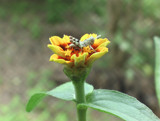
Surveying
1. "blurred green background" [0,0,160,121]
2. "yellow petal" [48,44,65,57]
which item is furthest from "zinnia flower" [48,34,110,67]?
"blurred green background" [0,0,160,121]

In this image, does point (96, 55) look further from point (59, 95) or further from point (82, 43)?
point (59, 95)

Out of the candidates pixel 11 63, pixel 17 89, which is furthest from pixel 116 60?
pixel 11 63

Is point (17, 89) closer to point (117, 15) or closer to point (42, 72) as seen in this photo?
point (42, 72)

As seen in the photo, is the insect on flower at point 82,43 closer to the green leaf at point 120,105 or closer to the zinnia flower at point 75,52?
the zinnia flower at point 75,52

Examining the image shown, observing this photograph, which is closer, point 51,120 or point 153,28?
point 51,120

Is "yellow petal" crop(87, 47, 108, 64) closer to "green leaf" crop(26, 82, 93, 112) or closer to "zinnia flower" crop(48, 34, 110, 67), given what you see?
"zinnia flower" crop(48, 34, 110, 67)

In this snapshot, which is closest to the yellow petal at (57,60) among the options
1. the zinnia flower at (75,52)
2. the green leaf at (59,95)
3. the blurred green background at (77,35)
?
the zinnia flower at (75,52)
